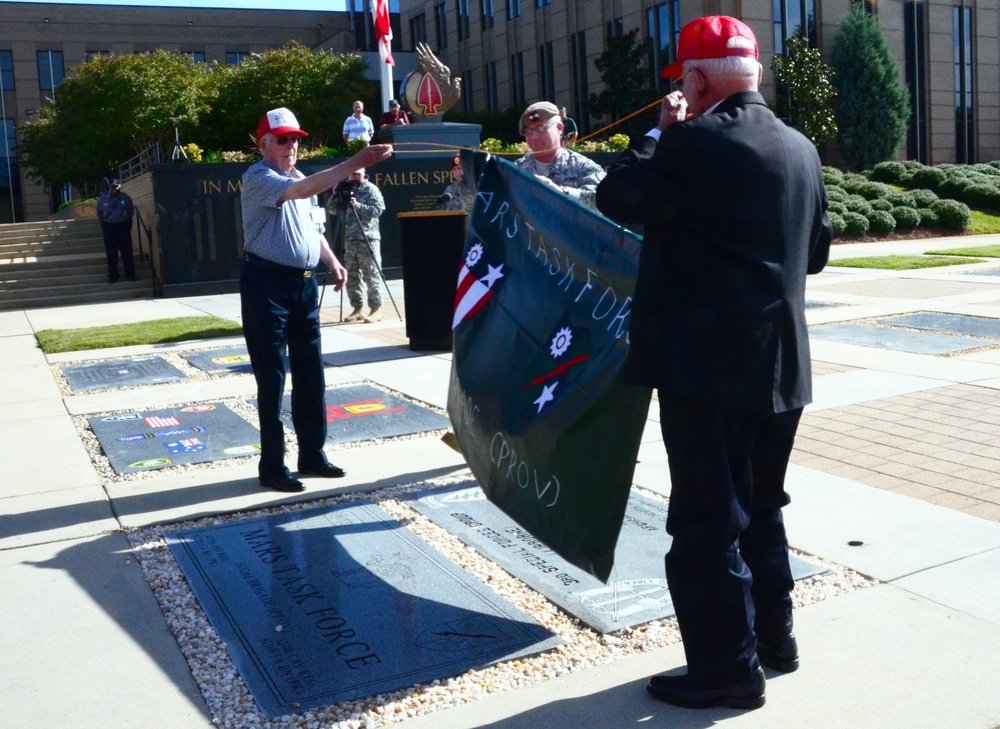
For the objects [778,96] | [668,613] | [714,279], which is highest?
[778,96]

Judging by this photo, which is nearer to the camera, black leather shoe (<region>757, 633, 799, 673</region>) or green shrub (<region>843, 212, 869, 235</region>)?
black leather shoe (<region>757, 633, 799, 673</region>)

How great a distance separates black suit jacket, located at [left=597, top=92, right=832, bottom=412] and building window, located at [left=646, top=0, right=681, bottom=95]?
36895 mm

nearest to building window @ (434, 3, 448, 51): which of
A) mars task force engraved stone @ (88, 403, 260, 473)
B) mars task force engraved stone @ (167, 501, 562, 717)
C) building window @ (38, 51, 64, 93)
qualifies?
building window @ (38, 51, 64, 93)

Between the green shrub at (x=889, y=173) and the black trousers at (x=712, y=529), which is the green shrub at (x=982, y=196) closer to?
the green shrub at (x=889, y=173)

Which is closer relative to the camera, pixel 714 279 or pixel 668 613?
pixel 714 279

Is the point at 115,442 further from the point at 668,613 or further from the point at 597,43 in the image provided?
the point at 597,43

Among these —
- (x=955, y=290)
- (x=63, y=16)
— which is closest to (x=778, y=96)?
(x=955, y=290)

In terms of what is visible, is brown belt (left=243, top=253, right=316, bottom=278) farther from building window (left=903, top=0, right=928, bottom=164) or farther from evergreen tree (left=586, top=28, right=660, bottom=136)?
building window (left=903, top=0, right=928, bottom=164)

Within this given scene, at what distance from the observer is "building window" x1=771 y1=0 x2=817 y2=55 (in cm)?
3816

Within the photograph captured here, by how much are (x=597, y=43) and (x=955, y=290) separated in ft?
105

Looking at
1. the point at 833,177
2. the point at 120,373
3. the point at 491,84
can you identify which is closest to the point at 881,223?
the point at 833,177

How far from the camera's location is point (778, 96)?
37.7 m

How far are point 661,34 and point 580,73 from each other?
5.27 meters

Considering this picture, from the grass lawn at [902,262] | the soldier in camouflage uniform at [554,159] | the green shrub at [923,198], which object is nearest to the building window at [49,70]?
the green shrub at [923,198]
